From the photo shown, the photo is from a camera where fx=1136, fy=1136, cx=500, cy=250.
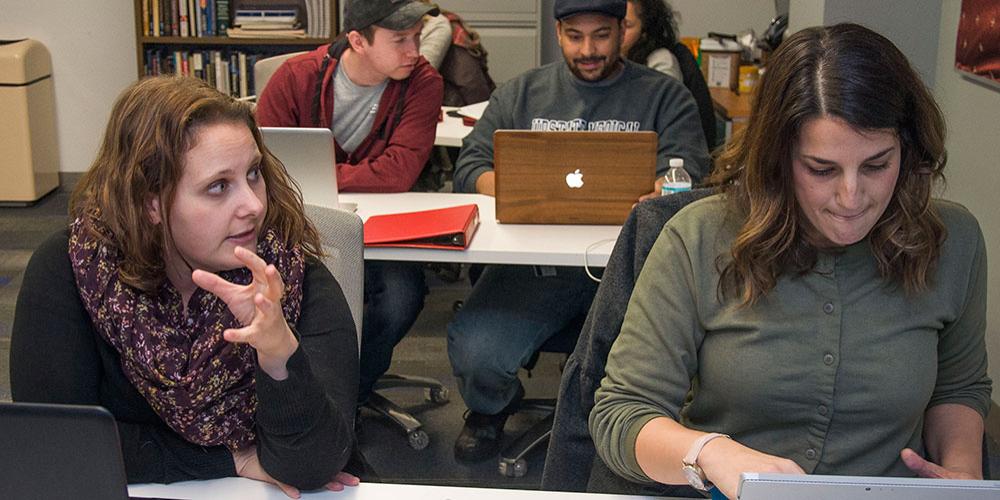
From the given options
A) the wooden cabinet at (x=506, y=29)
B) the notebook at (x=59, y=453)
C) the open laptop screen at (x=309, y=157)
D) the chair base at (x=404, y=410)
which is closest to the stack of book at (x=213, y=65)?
the wooden cabinet at (x=506, y=29)

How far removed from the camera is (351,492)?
1.42 meters

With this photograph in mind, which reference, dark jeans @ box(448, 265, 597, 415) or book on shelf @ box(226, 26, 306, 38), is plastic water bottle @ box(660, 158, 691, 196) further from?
book on shelf @ box(226, 26, 306, 38)

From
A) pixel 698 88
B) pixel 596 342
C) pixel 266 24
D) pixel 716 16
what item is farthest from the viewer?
pixel 716 16

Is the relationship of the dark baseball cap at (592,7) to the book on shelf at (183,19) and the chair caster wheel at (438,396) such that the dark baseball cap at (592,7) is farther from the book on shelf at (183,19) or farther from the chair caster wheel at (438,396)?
the book on shelf at (183,19)

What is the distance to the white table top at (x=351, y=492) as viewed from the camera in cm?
137

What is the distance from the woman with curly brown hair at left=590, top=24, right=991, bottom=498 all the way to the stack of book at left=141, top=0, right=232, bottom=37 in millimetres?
4422

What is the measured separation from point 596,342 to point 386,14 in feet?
5.51

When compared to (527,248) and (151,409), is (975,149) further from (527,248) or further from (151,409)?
(151,409)

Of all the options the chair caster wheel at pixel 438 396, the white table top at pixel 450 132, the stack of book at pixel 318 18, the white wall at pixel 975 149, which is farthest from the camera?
the stack of book at pixel 318 18

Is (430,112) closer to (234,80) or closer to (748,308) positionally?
(748,308)

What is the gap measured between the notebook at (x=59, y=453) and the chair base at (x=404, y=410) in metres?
2.01

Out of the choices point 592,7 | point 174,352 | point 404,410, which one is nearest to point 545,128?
point 592,7

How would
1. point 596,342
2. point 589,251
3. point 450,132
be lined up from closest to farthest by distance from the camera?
point 596,342 → point 589,251 → point 450,132

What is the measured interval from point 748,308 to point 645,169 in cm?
105
